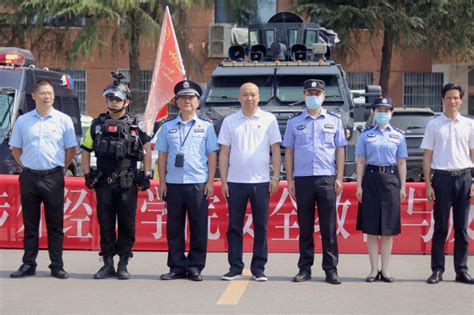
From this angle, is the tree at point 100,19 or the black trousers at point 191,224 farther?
the tree at point 100,19

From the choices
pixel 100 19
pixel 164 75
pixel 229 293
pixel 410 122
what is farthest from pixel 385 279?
pixel 100 19

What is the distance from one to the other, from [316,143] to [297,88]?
4365mm

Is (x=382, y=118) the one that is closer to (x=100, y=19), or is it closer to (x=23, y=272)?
(x=23, y=272)

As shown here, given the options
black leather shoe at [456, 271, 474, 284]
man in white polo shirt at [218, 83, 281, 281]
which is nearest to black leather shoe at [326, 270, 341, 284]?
man in white polo shirt at [218, 83, 281, 281]

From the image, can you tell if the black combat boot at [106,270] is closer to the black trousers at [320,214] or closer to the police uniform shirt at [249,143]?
the police uniform shirt at [249,143]

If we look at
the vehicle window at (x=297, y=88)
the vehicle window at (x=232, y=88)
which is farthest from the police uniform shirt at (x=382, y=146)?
the vehicle window at (x=232, y=88)

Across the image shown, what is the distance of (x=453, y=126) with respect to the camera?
932cm

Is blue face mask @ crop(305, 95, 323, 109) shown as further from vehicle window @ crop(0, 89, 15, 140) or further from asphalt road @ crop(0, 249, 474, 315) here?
vehicle window @ crop(0, 89, 15, 140)

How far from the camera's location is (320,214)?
30.9 feet

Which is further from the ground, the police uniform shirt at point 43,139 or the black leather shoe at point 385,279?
the police uniform shirt at point 43,139

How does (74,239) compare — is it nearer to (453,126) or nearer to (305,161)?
(305,161)

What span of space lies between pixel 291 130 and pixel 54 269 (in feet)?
9.46

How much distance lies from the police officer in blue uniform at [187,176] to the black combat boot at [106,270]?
1.95 feet

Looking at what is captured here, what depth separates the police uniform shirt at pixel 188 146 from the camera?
9.42 meters
